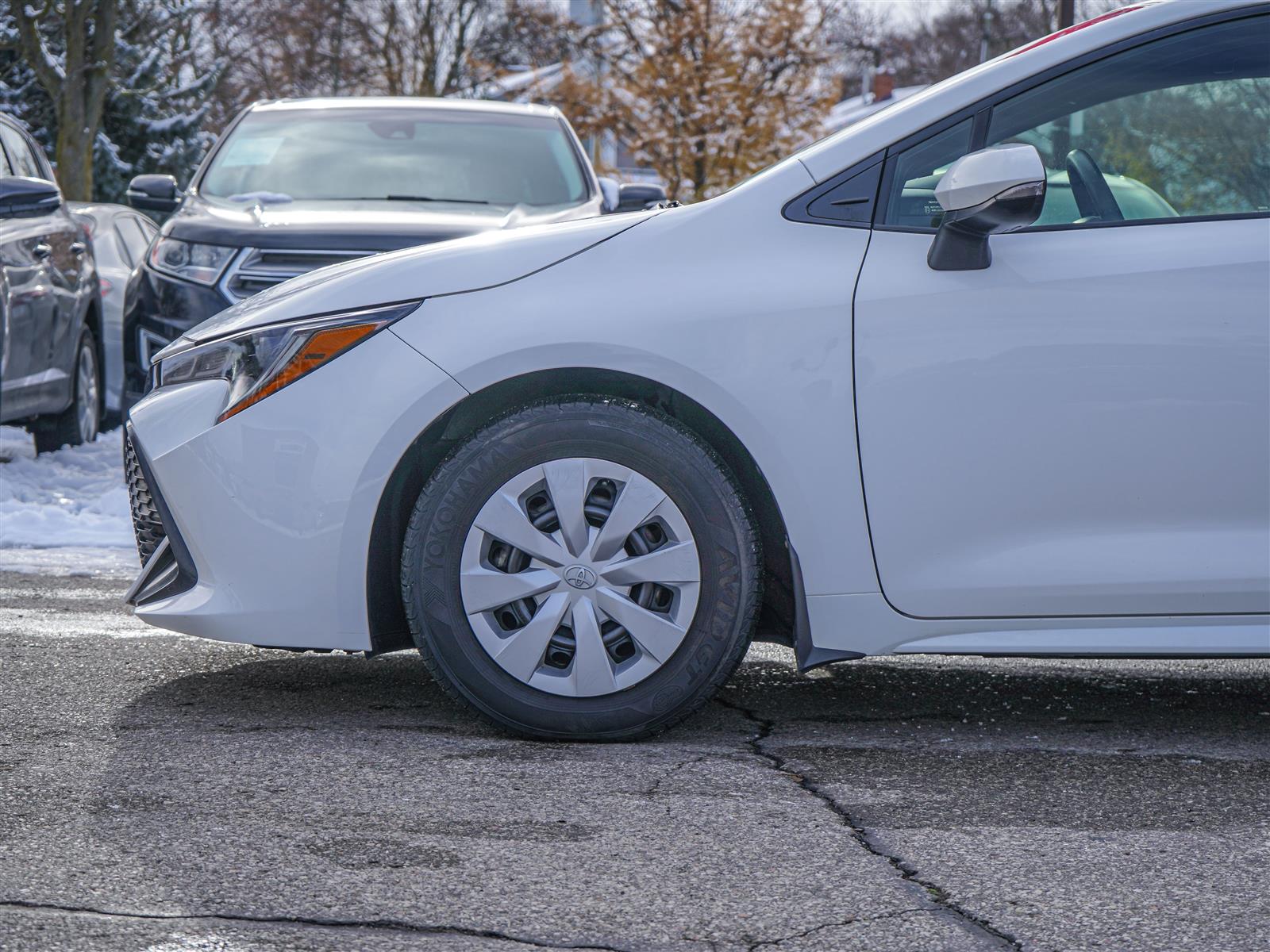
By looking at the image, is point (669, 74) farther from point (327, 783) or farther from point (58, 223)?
point (327, 783)

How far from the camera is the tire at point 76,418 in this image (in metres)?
8.96

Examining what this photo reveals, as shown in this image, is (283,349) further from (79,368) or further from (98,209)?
(98,209)

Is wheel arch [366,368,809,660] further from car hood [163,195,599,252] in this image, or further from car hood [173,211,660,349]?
car hood [163,195,599,252]

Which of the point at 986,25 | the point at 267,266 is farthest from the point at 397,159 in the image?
the point at 986,25

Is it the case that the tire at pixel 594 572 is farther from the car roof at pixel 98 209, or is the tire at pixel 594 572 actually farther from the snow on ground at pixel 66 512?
the car roof at pixel 98 209

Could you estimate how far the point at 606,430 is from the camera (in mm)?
3520

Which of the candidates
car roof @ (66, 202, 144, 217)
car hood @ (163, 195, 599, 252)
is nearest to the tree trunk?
car roof @ (66, 202, 144, 217)

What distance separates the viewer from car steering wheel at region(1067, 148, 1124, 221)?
364 cm

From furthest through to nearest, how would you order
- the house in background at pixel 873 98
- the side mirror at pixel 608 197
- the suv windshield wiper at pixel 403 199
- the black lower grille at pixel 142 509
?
the house in background at pixel 873 98, the side mirror at pixel 608 197, the suv windshield wiper at pixel 403 199, the black lower grille at pixel 142 509

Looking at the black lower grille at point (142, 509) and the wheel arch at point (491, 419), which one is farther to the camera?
the black lower grille at point (142, 509)

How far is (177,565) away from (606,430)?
1.06 m

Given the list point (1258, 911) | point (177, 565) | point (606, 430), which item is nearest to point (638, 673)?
point (606, 430)

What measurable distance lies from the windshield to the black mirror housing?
394 centimetres

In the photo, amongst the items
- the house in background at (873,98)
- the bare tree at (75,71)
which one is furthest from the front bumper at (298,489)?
the house in background at (873,98)
